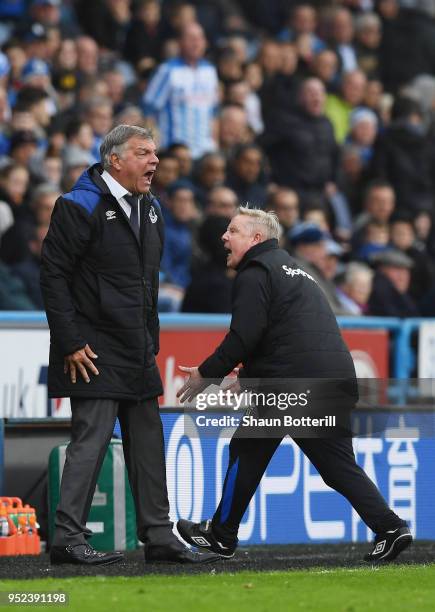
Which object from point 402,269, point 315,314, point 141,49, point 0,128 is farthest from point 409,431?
point 141,49

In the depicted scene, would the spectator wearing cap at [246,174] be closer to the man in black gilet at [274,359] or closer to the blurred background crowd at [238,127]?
the blurred background crowd at [238,127]

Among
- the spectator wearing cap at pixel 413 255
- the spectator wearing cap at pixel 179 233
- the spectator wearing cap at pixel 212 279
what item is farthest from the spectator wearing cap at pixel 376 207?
the spectator wearing cap at pixel 212 279

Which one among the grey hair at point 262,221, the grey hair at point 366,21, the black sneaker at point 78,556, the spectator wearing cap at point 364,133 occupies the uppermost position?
the grey hair at point 366,21

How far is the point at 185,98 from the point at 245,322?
27.8ft

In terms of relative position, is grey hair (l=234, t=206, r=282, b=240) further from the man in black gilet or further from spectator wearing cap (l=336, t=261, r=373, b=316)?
spectator wearing cap (l=336, t=261, r=373, b=316)

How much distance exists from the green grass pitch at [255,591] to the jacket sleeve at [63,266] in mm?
1203

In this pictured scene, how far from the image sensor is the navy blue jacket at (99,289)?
7.81 m

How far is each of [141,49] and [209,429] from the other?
8.89 metres

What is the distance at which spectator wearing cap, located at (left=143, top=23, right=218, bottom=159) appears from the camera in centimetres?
1606

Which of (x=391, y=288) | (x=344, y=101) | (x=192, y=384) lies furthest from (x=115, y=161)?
(x=344, y=101)

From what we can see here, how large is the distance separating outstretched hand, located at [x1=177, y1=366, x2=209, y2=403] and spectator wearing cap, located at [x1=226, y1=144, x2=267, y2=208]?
732 centimetres

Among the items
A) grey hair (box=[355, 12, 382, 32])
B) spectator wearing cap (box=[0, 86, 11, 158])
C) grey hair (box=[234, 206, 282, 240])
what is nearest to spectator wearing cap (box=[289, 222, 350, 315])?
spectator wearing cap (box=[0, 86, 11, 158])

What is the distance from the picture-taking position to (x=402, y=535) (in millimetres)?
8047

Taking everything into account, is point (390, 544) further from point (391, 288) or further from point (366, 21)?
point (366, 21)
